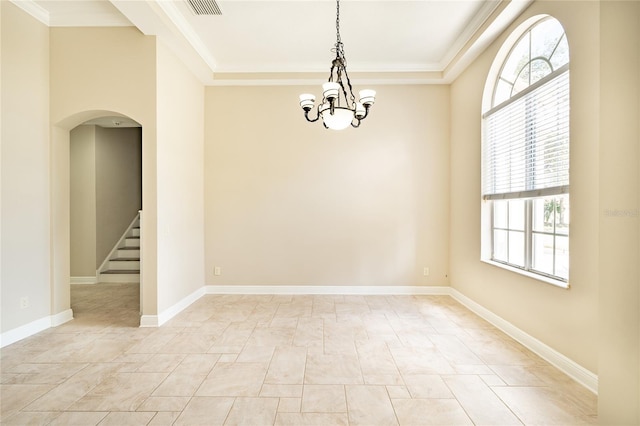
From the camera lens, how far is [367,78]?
178 inches

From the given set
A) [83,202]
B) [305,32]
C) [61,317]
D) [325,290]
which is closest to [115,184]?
[83,202]

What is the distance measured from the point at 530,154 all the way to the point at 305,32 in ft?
9.10

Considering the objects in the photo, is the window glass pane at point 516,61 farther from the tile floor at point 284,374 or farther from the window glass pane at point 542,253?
the tile floor at point 284,374

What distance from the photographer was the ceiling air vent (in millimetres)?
3062

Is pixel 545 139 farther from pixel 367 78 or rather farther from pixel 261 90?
pixel 261 90

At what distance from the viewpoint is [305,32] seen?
362 centimetres

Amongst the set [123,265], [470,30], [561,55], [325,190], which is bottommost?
[123,265]

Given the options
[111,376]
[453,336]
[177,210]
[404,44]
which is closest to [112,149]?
[177,210]

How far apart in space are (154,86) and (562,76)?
155 inches

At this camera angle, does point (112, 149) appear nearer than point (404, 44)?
No

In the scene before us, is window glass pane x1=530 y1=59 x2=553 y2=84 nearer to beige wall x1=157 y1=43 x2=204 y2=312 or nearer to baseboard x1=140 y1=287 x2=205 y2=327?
beige wall x1=157 y1=43 x2=204 y2=312

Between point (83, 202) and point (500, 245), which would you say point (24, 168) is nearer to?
point (83, 202)

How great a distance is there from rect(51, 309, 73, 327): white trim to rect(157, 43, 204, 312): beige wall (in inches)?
44.9

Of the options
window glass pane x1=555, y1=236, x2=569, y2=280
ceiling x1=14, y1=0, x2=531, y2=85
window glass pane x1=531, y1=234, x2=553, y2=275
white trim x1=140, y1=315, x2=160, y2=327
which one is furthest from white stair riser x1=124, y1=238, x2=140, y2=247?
window glass pane x1=555, y1=236, x2=569, y2=280
